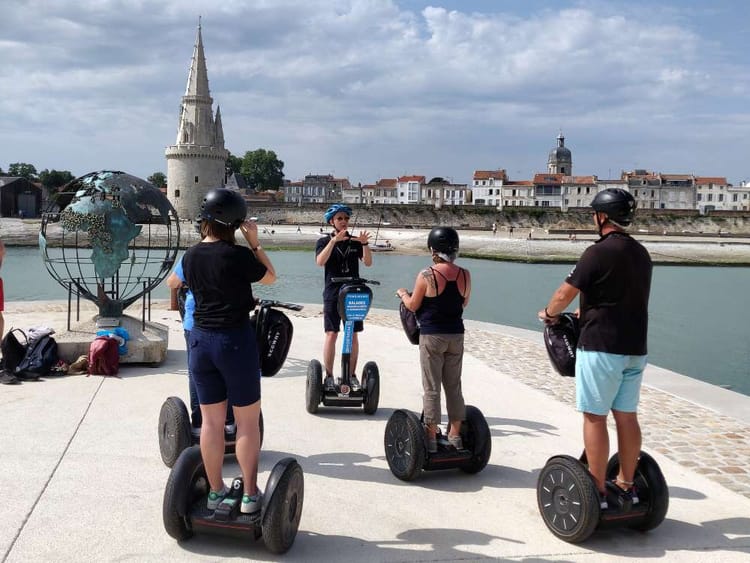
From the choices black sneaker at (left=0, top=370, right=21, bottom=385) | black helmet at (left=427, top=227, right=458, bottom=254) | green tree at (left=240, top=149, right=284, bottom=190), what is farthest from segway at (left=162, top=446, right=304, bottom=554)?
green tree at (left=240, top=149, right=284, bottom=190)

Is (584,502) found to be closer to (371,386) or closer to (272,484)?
(272,484)

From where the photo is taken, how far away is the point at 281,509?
12.0 feet

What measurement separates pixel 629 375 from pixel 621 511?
0.83 meters

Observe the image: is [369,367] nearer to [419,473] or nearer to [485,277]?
[419,473]

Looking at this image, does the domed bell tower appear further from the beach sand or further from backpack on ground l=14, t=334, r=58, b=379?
backpack on ground l=14, t=334, r=58, b=379

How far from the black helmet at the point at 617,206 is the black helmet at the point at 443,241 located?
3.74 ft

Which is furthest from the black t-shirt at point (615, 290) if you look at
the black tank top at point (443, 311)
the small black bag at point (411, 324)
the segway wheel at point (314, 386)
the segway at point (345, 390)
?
the segway wheel at point (314, 386)

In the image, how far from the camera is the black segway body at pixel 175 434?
5.03 m

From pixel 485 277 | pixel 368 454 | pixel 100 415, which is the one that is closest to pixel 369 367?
pixel 368 454

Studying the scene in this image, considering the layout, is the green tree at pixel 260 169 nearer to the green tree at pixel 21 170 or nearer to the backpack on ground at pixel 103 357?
the green tree at pixel 21 170

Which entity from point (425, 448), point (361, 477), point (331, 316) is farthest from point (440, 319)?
point (331, 316)

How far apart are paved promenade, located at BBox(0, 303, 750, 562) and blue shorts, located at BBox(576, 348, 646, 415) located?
2.85ft

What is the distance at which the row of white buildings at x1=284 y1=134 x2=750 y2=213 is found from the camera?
124875mm

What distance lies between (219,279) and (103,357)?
504 centimetres
